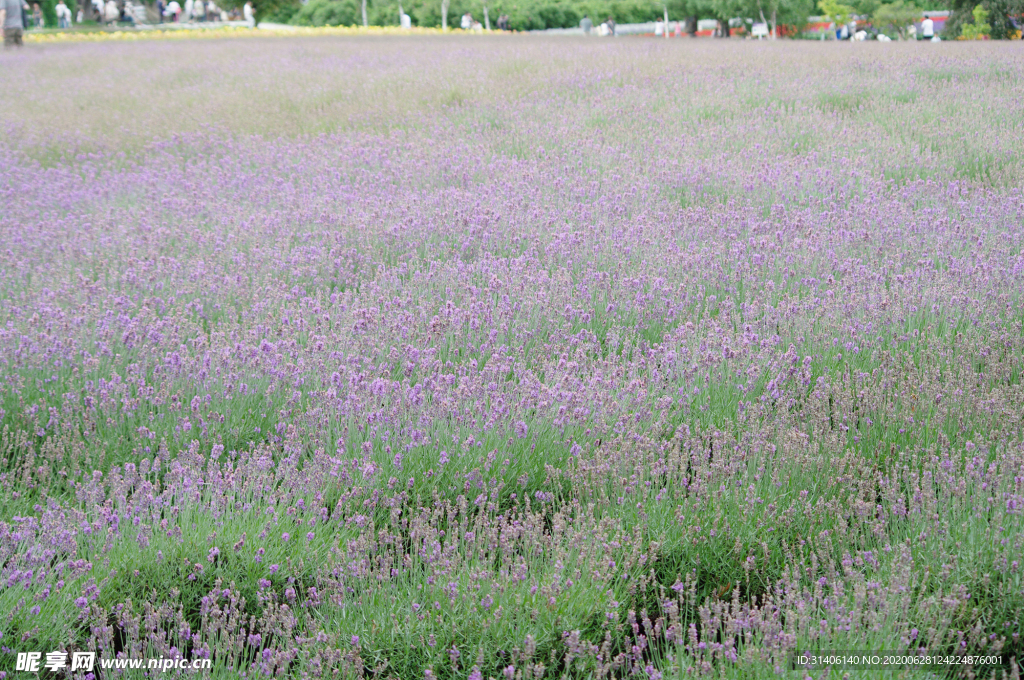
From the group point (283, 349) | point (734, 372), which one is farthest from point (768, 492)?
point (283, 349)

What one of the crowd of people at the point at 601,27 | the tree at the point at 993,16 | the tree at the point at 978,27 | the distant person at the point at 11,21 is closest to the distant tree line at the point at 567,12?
the crowd of people at the point at 601,27

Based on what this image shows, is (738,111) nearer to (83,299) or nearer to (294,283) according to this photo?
(294,283)

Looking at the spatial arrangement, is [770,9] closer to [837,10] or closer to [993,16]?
[993,16]

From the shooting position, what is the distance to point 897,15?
127 feet

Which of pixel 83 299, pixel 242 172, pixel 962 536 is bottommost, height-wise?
pixel 962 536

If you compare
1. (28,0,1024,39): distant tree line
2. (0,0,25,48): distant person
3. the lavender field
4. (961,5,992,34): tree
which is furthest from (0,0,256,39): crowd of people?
the lavender field

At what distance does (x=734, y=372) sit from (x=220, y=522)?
6.15 feet

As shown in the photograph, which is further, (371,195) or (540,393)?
(371,195)

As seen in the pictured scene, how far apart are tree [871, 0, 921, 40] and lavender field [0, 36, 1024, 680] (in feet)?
123

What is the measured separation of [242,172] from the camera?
6.75m

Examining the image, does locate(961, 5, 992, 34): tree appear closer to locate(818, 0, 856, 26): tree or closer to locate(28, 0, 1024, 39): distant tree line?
locate(28, 0, 1024, 39): distant tree line

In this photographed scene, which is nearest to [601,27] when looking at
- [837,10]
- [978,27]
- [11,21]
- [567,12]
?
Answer: [567,12]

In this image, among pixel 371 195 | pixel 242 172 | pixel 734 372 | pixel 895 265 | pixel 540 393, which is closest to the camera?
pixel 540 393

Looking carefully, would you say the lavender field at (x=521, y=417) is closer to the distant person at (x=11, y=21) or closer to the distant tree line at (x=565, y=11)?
the distant person at (x=11, y=21)
